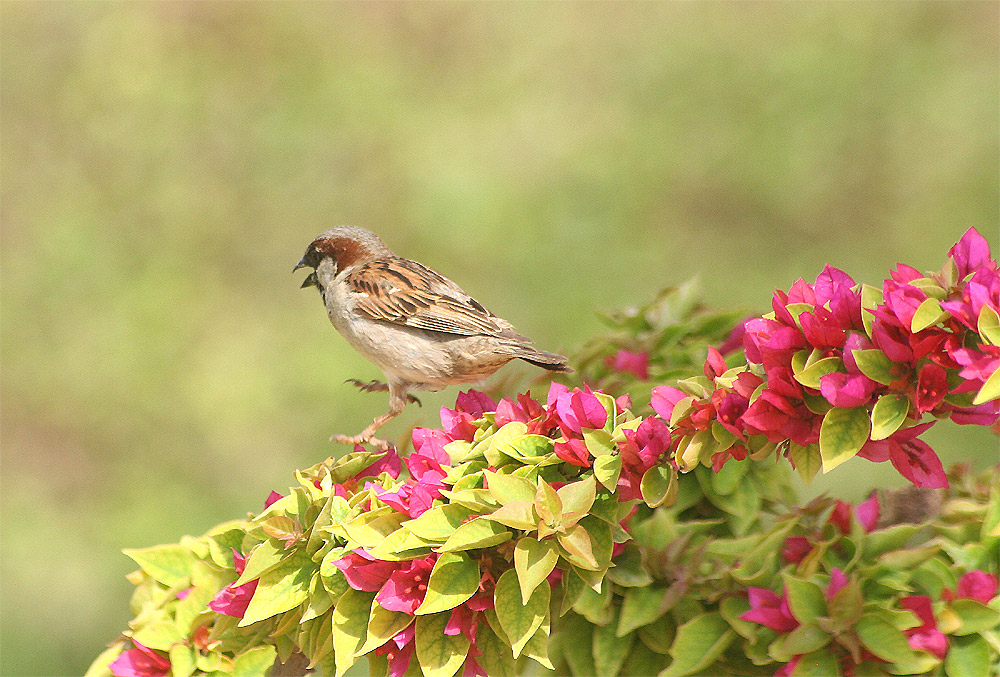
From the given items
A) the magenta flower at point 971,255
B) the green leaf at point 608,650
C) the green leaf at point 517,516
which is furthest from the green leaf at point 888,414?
the green leaf at point 608,650

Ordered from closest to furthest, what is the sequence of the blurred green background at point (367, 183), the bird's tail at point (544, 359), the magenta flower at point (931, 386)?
the magenta flower at point (931, 386) → the bird's tail at point (544, 359) → the blurred green background at point (367, 183)

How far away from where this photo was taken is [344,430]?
15.1 feet

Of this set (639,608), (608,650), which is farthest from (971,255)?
(608,650)

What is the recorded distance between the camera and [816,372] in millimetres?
1191

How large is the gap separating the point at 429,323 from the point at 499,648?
79cm

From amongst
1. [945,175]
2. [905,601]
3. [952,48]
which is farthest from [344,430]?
[952,48]

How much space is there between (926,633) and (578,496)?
26.6 inches

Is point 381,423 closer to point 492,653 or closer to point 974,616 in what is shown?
point 492,653

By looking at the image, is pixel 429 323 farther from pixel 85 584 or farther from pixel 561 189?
pixel 561 189

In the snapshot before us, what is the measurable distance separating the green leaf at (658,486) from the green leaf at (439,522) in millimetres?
265

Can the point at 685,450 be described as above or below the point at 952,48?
below

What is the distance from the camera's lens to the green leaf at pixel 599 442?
1334 mm

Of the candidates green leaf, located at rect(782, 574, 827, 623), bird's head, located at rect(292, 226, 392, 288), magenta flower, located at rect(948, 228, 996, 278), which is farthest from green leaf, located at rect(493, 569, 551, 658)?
bird's head, located at rect(292, 226, 392, 288)

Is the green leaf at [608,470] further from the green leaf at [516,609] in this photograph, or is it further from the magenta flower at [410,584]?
the magenta flower at [410,584]
